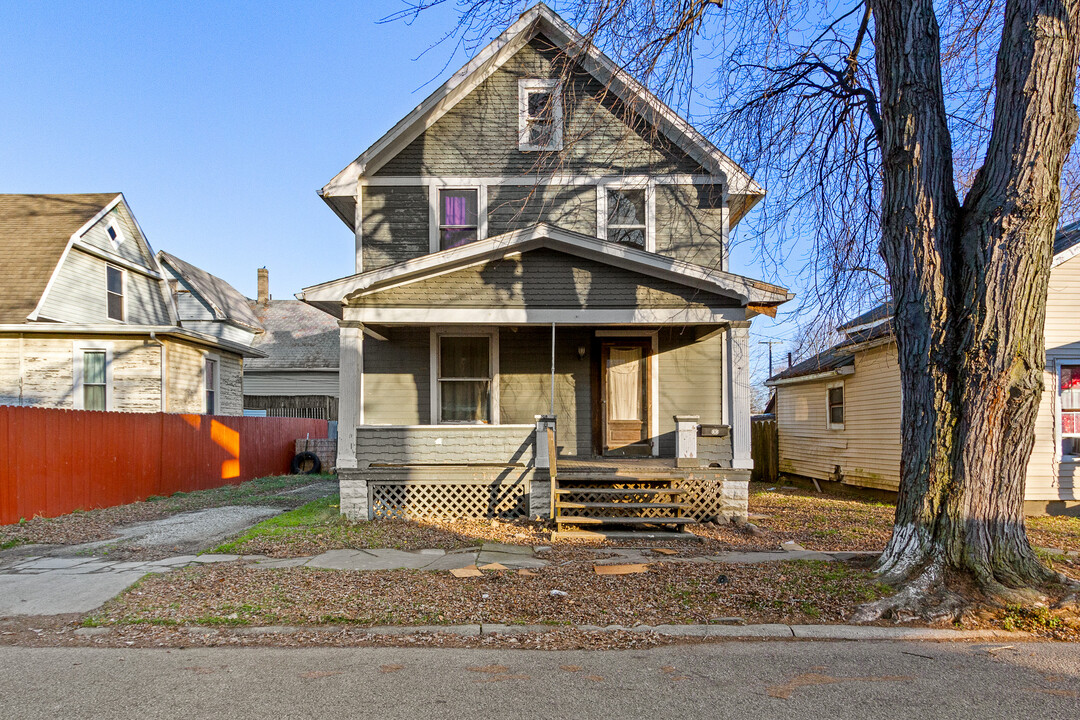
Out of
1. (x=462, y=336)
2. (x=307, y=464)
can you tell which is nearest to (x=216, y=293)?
(x=307, y=464)

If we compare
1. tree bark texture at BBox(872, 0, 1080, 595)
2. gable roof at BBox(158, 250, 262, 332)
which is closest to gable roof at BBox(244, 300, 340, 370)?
gable roof at BBox(158, 250, 262, 332)

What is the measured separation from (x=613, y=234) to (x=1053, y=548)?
26.8 ft

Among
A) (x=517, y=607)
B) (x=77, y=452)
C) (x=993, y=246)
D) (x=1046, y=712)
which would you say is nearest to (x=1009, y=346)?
(x=993, y=246)

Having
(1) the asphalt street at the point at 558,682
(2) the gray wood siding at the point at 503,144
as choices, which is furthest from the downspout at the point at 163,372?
(1) the asphalt street at the point at 558,682

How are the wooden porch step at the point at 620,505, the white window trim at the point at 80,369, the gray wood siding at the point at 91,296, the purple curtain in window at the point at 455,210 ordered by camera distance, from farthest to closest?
the gray wood siding at the point at 91,296 → the white window trim at the point at 80,369 → the purple curtain in window at the point at 455,210 → the wooden porch step at the point at 620,505

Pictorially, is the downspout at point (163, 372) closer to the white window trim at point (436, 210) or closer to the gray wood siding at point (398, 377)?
the gray wood siding at point (398, 377)

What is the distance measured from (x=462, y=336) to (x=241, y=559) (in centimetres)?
573

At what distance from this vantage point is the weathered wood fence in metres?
20.9

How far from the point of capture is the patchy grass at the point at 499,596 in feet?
18.9

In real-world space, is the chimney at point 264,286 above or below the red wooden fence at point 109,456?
above

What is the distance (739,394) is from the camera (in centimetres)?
1082

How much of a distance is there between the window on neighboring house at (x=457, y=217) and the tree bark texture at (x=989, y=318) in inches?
318

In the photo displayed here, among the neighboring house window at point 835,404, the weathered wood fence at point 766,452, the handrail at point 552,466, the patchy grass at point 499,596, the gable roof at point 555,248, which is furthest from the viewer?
the weathered wood fence at point 766,452

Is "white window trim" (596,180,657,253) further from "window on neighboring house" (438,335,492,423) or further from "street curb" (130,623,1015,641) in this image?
"street curb" (130,623,1015,641)
